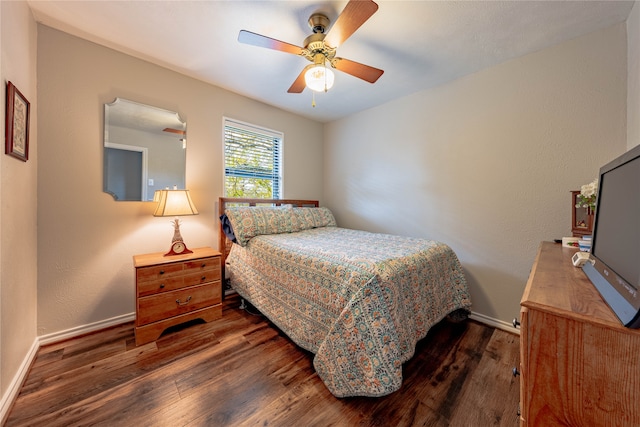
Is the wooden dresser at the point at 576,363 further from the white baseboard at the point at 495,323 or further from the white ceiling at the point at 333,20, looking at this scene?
the white ceiling at the point at 333,20

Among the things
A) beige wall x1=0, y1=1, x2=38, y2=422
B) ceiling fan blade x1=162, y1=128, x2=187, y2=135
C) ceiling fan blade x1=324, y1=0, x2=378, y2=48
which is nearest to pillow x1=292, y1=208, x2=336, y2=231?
ceiling fan blade x1=162, y1=128, x2=187, y2=135

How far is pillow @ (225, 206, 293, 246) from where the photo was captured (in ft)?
7.73

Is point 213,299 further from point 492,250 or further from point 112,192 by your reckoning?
point 492,250

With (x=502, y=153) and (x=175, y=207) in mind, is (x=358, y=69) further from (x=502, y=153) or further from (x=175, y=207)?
(x=175, y=207)

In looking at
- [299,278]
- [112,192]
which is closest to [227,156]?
[112,192]

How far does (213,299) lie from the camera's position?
2170 mm

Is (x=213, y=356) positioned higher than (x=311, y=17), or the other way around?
(x=311, y=17)

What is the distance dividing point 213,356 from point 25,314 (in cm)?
128

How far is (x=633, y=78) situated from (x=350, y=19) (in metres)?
1.90

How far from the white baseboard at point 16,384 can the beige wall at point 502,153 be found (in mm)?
3207

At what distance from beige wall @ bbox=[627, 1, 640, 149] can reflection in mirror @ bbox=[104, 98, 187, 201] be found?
352 centimetres

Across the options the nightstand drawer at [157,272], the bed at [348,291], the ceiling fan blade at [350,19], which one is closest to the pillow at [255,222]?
the bed at [348,291]

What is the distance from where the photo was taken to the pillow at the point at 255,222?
2.36 m

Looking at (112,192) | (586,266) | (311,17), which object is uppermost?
(311,17)
